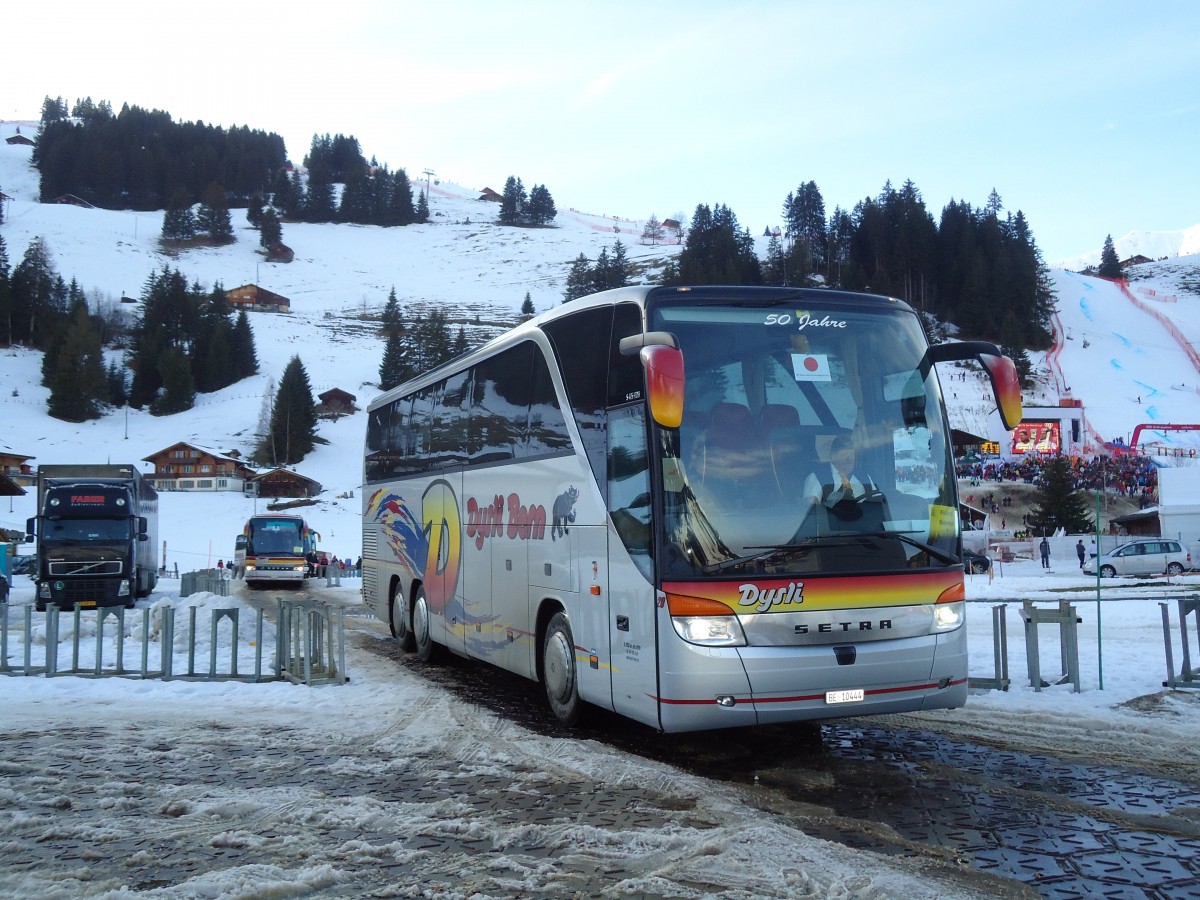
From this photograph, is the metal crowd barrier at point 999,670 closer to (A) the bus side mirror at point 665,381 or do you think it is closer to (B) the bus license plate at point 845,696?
(B) the bus license plate at point 845,696

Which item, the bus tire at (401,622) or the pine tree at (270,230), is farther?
the pine tree at (270,230)

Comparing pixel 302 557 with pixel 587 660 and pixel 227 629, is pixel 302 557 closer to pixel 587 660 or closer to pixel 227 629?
pixel 227 629

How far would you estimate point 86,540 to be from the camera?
26.1 meters

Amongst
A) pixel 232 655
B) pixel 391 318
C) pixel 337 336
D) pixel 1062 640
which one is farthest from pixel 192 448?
pixel 1062 640

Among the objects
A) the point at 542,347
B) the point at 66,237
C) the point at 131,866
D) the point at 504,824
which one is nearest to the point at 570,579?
the point at 542,347

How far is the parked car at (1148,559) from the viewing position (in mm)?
36406

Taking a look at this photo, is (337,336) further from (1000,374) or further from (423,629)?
(1000,374)

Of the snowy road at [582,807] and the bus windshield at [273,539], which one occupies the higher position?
the bus windshield at [273,539]

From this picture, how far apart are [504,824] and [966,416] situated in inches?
3296

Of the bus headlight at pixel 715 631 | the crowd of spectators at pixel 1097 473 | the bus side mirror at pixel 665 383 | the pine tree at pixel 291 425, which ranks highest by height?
the pine tree at pixel 291 425

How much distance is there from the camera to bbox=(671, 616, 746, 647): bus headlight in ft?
23.2

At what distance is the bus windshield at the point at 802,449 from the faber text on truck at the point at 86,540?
22915 mm

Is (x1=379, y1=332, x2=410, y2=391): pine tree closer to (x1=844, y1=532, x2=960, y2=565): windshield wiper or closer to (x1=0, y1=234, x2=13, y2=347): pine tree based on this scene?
(x1=0, y1=234, x2=13, y2=347): pine tree

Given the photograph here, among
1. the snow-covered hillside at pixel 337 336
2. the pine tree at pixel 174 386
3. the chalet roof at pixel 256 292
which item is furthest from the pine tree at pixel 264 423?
the chalet roof at pixel 256 292
